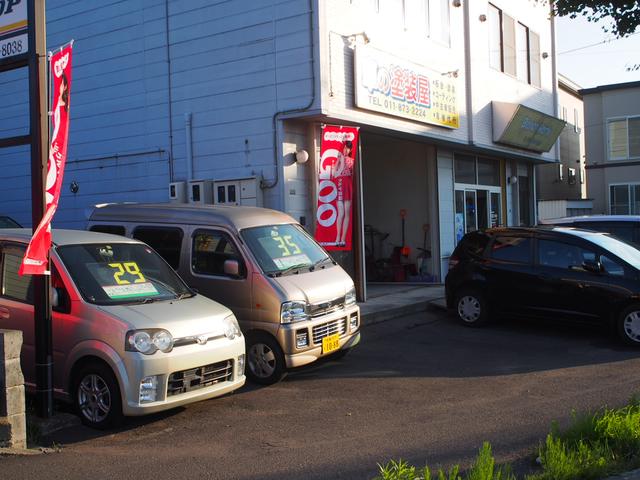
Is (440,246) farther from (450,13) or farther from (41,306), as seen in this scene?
(41,306)

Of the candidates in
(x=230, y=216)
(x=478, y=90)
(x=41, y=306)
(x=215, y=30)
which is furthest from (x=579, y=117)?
(x=41, y=306)

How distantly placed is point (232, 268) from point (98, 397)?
240 cm

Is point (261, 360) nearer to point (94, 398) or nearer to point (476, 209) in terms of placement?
point (94, 398)

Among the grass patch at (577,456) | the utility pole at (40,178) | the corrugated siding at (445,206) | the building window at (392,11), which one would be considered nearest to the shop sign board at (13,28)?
the utility pole at (40,178)

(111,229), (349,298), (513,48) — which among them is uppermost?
(513,48)

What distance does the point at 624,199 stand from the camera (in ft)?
98.8

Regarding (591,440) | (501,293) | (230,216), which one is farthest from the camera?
(501,293)

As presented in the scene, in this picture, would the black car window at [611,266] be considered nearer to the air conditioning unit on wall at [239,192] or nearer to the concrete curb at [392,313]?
the concrete curb at [392,313]

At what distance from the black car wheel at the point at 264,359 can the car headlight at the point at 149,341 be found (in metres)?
1.84

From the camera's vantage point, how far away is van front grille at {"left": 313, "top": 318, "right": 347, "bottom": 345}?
307 inches

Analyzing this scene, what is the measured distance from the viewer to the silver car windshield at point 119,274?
6492mm

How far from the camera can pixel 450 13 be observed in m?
16.3

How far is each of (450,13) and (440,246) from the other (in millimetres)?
5695

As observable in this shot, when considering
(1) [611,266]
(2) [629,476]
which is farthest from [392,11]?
(2) [629,476]
